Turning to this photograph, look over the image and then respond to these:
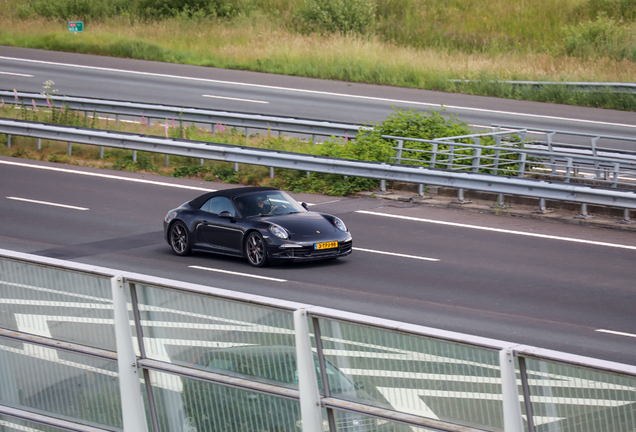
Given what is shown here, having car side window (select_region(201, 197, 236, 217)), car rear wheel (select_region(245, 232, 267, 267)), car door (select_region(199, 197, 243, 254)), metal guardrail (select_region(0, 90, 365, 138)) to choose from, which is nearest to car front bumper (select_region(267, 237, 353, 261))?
car rear wheel (select_region(245, 232, 267, 267))

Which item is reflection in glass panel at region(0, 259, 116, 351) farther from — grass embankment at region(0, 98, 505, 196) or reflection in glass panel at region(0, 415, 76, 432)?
grass embankment at region(0, 98, 505, 196)

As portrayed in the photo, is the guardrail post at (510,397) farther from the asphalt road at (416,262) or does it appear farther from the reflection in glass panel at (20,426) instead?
the asphalt road at (416,262)

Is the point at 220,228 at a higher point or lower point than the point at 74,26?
lower

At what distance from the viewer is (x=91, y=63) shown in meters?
37.2

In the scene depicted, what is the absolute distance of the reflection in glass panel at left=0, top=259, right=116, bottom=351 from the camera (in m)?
4.94

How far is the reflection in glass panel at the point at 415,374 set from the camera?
3.85 metres

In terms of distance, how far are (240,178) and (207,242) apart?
21.1ft

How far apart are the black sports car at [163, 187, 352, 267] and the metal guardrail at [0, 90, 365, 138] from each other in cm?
824

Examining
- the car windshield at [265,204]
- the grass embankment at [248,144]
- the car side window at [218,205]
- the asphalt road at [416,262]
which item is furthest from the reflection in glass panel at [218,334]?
the grass embankment at [248,144]

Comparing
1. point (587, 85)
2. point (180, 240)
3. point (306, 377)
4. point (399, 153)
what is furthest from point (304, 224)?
point (587, 85)

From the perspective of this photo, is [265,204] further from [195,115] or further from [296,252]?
[195,115]

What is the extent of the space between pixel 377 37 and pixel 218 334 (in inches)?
1379

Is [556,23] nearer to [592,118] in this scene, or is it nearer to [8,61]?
[592,118]

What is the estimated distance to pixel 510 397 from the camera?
146 inches
